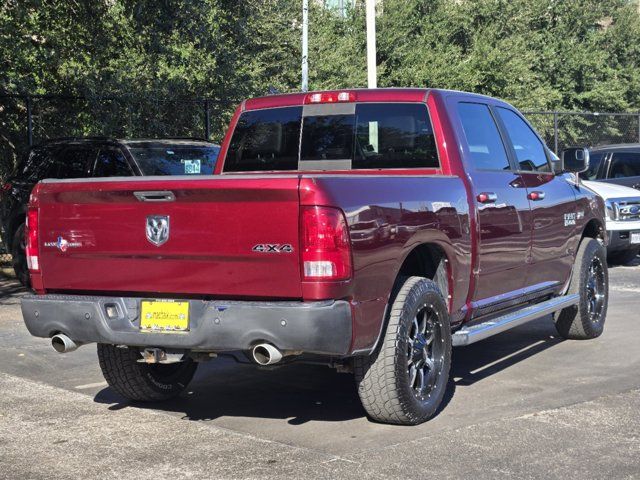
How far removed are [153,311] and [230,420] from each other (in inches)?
40.8

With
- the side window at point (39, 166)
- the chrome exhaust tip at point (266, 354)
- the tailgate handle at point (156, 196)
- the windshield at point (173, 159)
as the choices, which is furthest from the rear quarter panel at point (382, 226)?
the side window at point (39, 166)

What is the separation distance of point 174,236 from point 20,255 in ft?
24.6

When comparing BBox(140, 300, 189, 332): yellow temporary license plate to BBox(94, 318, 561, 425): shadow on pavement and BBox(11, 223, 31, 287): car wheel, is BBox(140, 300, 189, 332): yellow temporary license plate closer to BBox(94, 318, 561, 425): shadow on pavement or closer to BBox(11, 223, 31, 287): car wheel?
BBox(94, 318, 561, 425): shadow on pavement

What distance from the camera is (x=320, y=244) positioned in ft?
16.4

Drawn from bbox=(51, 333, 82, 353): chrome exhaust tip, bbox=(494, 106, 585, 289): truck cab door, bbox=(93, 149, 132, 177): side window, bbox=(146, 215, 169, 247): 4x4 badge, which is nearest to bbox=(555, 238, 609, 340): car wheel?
bbox=(494, 106, 585, 289): truck cab door

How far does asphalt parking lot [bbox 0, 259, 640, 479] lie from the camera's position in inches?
198

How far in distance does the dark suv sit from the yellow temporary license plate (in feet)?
19.9

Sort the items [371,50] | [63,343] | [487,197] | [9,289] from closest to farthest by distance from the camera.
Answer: [63,343]
[487,197]
[9,289]
[371,50]

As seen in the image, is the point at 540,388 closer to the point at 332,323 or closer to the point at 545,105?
the point at 332,323

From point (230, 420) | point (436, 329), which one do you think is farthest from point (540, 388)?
point (230, 420)

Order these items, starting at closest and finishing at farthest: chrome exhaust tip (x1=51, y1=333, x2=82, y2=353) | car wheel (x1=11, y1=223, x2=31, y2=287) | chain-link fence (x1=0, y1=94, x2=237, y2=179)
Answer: chrome exhaust tip (x1=51, y1=333, x2=82, y2=353), car wheel (x1=11, y1=223, x2=31, y2=287), chain-link fence (x1=0, y1=94, x2=237, y2=179)

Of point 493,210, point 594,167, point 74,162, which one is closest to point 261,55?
point 594,167

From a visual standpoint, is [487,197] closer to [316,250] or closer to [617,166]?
[316,250]

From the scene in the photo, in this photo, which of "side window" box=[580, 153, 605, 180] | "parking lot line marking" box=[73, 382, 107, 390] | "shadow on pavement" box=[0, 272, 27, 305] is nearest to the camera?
"parking lot line marking" box=[73, 382, 107, 390]
